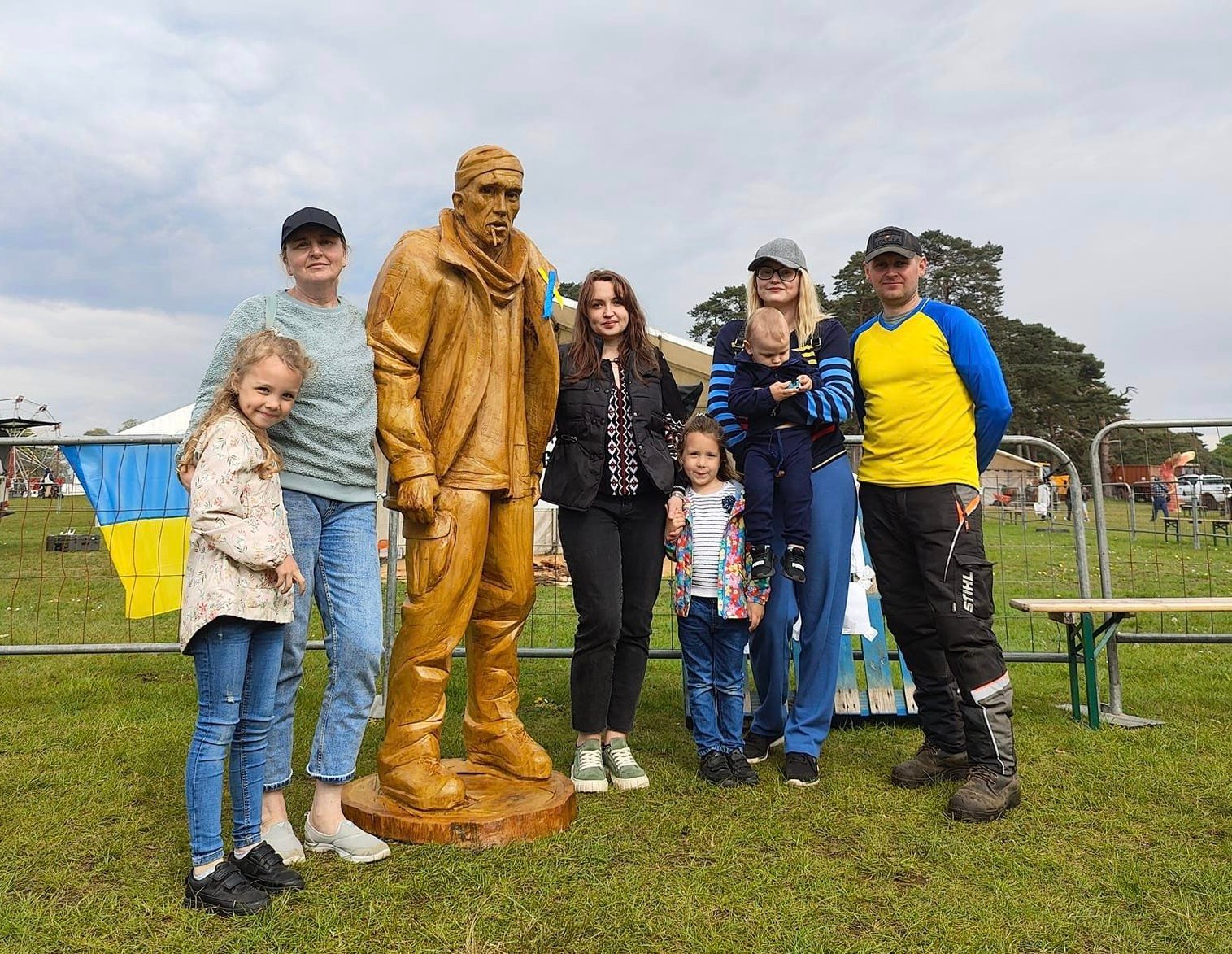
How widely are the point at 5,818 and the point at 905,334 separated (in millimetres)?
4107

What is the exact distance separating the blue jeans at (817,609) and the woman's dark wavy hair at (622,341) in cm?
86

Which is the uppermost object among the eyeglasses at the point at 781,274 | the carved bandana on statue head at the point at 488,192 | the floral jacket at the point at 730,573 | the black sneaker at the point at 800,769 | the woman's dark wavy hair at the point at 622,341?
the carved bandana on statue head at the point at 488,192

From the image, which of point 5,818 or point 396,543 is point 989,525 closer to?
point 396,543

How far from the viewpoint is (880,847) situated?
10.3 ft

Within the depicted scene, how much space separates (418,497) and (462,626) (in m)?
0.55

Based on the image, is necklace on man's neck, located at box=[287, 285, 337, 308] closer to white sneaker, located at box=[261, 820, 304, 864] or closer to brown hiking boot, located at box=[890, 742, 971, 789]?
white sneaker, located at box=[261, 820, 304, 864]

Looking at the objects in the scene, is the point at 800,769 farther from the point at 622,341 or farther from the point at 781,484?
the point at 622,341

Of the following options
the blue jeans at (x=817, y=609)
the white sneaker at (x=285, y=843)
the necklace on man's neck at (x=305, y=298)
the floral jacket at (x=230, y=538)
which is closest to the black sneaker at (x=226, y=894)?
the white sneaker at (x=285, y=843)

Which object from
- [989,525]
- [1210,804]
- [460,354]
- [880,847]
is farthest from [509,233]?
[989,525]

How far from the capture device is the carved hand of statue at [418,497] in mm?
3203

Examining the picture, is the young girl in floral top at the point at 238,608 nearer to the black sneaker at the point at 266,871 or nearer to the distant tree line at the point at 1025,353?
the black sneaker at the point at 266,871

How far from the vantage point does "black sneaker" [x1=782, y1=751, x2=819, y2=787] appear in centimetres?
382

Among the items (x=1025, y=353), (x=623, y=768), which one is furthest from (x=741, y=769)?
(x=1025, y=353)

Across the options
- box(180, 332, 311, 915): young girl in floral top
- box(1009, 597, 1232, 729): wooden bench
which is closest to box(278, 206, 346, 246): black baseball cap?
box(180, 332, 311, 915): young girl in floral top
